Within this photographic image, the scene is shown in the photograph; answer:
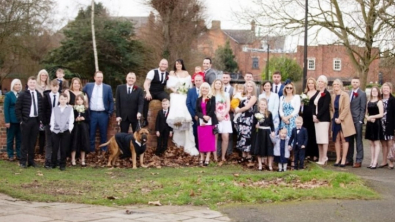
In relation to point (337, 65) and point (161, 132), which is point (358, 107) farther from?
point (337, 65)

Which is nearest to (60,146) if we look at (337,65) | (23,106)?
(23,106)

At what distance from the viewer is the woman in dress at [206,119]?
14.7 m

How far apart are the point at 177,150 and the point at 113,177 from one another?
338 centimetres

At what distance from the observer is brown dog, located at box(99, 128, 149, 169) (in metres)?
14.1

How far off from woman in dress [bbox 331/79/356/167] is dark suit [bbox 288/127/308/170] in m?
1.13

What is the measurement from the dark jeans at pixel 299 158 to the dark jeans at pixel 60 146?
5.48m

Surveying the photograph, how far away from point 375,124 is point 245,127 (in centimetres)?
319

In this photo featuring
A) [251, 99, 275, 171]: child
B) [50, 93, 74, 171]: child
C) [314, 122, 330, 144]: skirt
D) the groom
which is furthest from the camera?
the groom

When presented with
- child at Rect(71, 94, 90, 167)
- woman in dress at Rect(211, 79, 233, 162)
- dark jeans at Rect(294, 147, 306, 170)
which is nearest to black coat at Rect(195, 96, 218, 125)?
woman in dress at Rect(211, 79, 233, 162)

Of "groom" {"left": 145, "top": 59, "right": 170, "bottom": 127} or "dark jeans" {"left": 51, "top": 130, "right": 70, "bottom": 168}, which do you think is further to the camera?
"groom" {"left": 145, "top": 59, "right": 170, "bottom": 127}

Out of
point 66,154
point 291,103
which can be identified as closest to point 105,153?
point 66,154

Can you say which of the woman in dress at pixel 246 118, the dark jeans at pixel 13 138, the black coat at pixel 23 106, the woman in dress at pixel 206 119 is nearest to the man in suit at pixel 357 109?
the woman in dress at pixel 246 118

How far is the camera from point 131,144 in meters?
14.2

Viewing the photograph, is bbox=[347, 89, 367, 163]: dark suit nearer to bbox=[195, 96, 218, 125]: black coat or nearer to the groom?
bbox=[195, 96, 218, 125]: black coat
